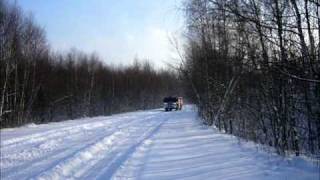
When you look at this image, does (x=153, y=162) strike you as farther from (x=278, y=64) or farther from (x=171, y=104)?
(x=171, y=104)

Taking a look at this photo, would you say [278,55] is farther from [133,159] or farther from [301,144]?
[133,159]

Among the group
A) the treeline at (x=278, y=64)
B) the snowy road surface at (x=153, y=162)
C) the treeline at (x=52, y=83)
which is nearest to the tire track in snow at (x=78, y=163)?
the snowy road surface at (x=153, y=162)

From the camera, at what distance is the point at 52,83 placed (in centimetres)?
5119

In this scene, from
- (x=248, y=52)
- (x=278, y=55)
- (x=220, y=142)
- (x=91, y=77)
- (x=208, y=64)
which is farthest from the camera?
(x=91, y=77)

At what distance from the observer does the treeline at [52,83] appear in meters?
37.5

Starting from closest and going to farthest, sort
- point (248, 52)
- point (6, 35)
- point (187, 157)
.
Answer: point (187, 157), point (248, 52), point (6, 35)

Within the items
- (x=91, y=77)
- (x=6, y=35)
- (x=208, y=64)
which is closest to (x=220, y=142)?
(x=208, y=64)

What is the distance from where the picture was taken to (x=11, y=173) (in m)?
11.3

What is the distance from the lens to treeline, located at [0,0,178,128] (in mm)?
37531

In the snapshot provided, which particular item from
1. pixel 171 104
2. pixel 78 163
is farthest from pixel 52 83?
pixel 78 163

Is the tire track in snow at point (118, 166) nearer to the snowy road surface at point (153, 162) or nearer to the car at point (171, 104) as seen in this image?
the snowy road surface at point (153, 162)

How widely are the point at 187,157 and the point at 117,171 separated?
89.3 inches

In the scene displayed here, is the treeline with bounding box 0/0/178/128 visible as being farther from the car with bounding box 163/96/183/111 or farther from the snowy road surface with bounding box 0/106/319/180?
the snowy road surface with bounding box 0/106/319/180

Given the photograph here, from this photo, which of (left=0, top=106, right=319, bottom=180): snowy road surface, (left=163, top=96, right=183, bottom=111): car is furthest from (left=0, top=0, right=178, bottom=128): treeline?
(left=0, top=106, right=319, bottom=180): snowy road surface
